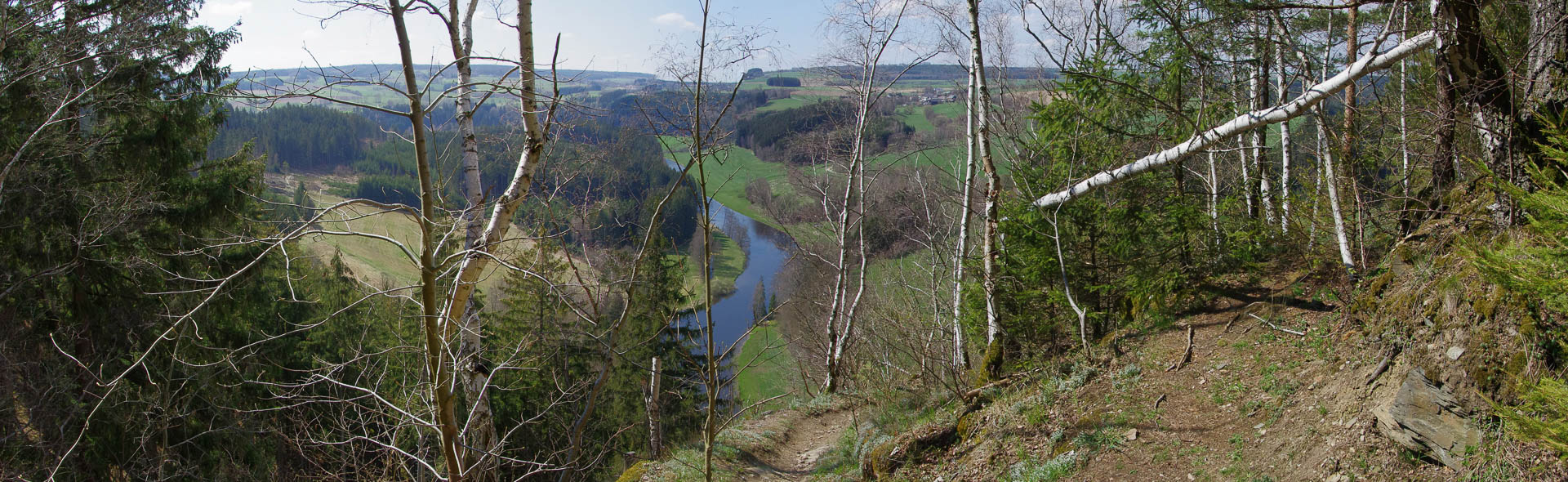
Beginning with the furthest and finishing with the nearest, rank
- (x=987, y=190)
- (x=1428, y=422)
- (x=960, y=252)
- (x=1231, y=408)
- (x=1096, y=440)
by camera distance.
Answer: (x=960, y=252)
(x=987, y=190)
(x=1096, y=440)
(x=1231, y=408)
(x=1428, y=422)

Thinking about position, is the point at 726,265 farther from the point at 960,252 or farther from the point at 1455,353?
the point at 1455,353

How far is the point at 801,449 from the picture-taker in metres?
9.91

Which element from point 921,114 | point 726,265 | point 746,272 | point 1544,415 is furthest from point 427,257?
point 746,272

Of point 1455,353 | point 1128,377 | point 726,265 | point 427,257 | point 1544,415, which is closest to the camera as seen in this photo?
point 427,257

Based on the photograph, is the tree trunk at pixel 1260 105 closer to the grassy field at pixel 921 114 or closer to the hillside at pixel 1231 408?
the hillside at pixel 1231 408

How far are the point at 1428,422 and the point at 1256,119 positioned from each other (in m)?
2.49

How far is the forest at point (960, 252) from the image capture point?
3.71 metres

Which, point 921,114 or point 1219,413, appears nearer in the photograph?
point 1219,413

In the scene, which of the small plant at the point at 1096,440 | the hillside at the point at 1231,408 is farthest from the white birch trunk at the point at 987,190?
the small plant at the point at 1096,440

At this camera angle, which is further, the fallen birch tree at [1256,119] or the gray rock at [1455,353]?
the fallen birch tree at [1256,119]

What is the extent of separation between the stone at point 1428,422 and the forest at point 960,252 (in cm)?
A: 1

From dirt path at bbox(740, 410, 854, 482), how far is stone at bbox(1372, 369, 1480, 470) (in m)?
5.52

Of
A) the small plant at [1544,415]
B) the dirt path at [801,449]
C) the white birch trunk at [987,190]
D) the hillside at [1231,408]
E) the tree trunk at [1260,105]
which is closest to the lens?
the small plant at [1544,415]

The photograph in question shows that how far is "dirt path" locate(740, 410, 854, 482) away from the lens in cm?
859
